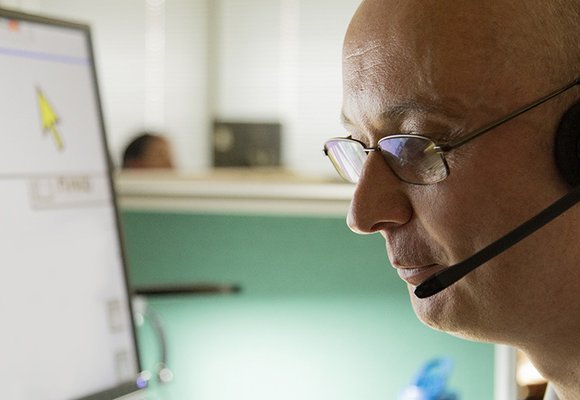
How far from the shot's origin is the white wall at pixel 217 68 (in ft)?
16.1

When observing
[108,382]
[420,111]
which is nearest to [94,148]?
[108,382]

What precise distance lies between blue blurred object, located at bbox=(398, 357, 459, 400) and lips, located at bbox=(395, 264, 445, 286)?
470 mm

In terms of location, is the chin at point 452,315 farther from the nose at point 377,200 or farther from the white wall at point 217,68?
the white wall at point 217,68

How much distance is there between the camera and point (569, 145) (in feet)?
2.17

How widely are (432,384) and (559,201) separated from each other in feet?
1.94

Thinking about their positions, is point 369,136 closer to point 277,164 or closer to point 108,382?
point 108,382

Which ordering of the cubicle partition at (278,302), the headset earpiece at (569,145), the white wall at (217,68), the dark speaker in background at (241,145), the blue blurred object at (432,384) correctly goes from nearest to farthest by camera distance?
the headset earpiece at (569,145)
the blue blurred object at (432,384)
the cubicle partition at (278,302)
the dark speaker in background at (241,145)
the white wall at (217,68)

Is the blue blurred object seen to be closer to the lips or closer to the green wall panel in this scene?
the green wall panel

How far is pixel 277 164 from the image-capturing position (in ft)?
13.3

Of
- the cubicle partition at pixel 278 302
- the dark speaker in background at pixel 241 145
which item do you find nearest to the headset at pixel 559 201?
the cubicle partition at pixel 278 302

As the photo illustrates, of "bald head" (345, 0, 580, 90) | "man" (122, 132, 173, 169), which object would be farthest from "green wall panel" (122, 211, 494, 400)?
"man" (122, 132, 173, 169)

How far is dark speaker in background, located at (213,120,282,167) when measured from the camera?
382 cm

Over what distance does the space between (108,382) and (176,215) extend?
1.55 ft

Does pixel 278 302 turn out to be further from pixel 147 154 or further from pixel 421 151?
pixel 147 154
